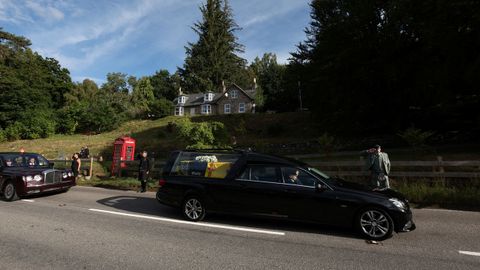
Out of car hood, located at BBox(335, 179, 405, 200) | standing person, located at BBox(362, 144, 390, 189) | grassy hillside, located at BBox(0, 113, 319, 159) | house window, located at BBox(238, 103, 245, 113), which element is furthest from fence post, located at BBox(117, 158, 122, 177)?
house window, located at BBox(238, 103, 245, 113)

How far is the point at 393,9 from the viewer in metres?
22.0

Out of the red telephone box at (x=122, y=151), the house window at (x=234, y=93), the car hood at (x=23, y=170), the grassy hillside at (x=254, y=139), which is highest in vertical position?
the house window at (x=234, y=93)

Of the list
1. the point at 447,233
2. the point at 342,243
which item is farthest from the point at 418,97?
the point at 342,243

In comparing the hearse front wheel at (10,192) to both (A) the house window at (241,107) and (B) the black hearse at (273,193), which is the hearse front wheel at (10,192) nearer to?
(B) the black hearse at (273,193)

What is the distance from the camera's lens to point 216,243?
6.18m

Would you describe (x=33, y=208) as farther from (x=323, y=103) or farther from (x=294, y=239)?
(x=323, y=103)

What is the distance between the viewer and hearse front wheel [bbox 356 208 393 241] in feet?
21.1

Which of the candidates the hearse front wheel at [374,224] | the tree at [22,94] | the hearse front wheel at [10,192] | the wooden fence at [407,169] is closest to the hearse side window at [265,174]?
the hearse front wheel at [374,224]

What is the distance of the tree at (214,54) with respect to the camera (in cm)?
6675

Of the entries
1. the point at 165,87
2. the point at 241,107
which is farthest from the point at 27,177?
the point at 165,87

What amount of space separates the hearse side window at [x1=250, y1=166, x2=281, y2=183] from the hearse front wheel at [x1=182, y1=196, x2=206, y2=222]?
1.39m

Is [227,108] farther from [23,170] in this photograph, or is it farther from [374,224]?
[374,224]

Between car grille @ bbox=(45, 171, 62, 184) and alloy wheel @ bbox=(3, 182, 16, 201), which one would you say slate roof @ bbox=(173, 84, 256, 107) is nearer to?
car grille @ bbox=(45, 171, 62, 184)

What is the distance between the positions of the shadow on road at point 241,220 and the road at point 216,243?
0.07 feet
